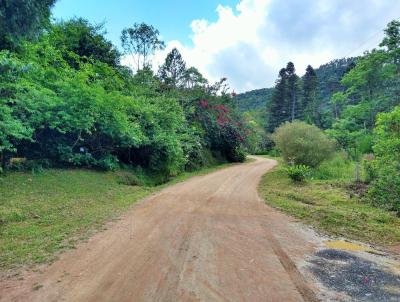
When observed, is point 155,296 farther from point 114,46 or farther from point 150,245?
point 114,46

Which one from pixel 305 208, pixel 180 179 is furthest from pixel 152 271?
pixel 180 179

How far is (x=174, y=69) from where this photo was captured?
2925 cm

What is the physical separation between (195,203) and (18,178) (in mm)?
5713

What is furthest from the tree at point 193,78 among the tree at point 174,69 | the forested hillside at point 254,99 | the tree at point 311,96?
the forested hillside at point 254,99

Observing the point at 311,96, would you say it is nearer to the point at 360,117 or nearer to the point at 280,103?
the point at 280,103

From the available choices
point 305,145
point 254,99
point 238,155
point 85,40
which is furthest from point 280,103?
point 85,40

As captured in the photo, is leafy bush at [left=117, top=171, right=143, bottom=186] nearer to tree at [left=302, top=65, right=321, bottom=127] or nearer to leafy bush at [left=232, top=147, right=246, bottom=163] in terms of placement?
leafy bush at [left=232, top=147, right=246, bottom=163]

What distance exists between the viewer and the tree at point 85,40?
732 inches

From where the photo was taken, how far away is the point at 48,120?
38.1ft

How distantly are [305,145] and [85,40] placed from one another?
1470 cm

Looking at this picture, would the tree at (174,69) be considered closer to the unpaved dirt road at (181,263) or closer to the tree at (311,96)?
the unpaved dirt road at (181,263)

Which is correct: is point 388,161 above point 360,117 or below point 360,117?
below

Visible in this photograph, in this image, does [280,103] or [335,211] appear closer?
[335,211]

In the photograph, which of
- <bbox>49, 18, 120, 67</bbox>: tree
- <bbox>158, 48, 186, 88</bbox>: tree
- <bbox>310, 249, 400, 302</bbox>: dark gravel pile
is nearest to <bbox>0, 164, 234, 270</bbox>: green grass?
<bbox>310, 249, 400, 302</bbox>: dark gravel pile
